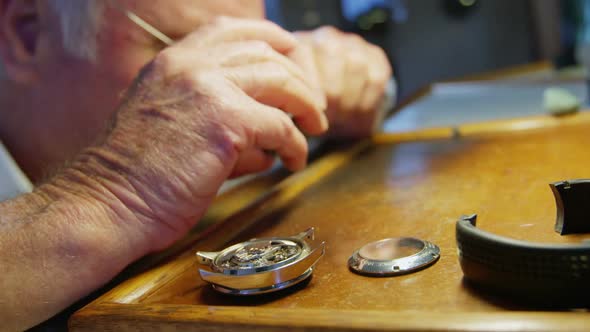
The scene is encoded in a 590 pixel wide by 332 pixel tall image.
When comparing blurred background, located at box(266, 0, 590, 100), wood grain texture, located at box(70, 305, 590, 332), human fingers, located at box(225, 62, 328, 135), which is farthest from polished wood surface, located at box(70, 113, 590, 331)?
blurred background, located at box(266, 0, 590, 100)

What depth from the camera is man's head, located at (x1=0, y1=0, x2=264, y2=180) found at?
893mm

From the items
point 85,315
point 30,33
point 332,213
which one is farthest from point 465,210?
point 30,33

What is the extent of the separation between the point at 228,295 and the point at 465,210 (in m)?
0.28

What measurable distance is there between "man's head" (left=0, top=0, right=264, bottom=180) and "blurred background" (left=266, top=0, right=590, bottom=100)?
11.6 feet

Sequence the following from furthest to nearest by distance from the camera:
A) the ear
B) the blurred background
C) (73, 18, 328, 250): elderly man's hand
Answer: the blurred background
the ear
(73, 18, 328, 250): elderly man's hand

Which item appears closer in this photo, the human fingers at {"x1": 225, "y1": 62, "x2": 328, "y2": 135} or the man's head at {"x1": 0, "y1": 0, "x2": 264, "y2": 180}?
the human fingers at {"x1": 225, "y1": 62, "x2": 328, "y2": 135}

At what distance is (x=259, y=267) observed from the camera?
0.45 metres

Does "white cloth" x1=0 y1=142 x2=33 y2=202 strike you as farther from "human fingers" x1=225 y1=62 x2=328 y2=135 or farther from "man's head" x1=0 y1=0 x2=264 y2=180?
"human fingers" x1=225 y1=62 x2=328 y2=135

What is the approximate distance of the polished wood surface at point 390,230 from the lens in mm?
378

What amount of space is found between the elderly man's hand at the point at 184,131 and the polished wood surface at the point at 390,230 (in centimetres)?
6

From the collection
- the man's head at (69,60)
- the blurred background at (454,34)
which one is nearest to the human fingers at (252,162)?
the man's head at (69,60)

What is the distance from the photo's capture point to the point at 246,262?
1.57ft

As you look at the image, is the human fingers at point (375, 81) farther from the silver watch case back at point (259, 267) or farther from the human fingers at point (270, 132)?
the silver watch case back at point (259, 267)

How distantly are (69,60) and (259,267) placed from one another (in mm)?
619
